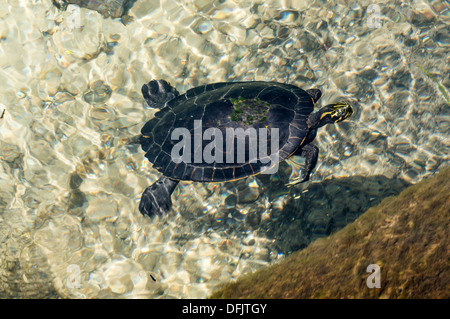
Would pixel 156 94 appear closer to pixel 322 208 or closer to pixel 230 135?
pixel 230 135

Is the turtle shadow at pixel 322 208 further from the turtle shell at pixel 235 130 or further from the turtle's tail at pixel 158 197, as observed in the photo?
the turtle's tail at pixel 158 197

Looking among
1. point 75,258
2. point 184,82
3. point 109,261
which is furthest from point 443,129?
point 75,258

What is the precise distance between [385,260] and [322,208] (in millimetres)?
1928

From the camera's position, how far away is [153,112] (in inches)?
210

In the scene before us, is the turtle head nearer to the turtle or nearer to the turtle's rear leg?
the turtle

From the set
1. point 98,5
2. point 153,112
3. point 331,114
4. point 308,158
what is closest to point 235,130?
point 308,158

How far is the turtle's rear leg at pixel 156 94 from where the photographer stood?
5.13 metres

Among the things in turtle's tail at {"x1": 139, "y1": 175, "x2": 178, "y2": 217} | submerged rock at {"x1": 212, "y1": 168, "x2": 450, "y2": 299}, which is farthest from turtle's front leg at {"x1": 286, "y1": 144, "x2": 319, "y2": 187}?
turtle's tail at {"x1": 139, "y1": 175, "x2": 178, "y2": 217}

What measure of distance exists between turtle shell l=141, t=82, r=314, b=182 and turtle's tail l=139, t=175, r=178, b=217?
0.26 m

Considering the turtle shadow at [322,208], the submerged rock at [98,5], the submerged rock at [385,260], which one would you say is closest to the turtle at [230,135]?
the turtle shadow at [322,208]

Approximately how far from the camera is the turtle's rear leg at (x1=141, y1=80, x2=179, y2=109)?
513 centimetres

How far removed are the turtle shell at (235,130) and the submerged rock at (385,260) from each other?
4.56 feet

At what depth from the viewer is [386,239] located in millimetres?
2846
